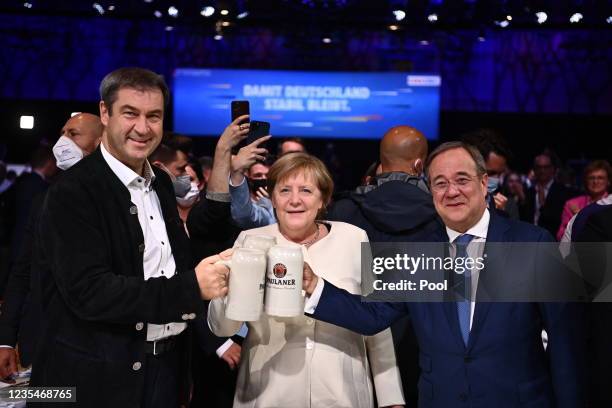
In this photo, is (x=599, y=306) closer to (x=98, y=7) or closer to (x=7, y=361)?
(x=7, y=361)

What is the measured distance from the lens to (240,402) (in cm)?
215

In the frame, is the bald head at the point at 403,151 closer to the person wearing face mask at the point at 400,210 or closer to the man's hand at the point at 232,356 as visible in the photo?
the person wearing face mask at the point at 400,210

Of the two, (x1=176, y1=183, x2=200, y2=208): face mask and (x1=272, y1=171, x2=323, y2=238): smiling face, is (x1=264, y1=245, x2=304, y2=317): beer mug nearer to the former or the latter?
(x1=272, y1=171, x2=323, y2=238): smiling face

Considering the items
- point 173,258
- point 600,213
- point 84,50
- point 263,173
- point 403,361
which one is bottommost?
point 403,361

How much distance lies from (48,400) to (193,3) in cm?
774

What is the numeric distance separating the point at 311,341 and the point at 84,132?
1.35 metres

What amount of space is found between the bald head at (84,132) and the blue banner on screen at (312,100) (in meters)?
7.39

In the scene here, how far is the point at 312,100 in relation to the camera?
10430 mm

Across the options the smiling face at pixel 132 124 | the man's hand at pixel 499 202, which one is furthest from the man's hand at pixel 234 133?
the man's hand at pixel 499 202

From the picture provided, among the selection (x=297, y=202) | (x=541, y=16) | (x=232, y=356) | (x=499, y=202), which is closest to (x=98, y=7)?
(x=541, y=16)

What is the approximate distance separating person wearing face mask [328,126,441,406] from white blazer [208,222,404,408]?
1.78 feet

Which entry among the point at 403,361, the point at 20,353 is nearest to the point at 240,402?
the point at 20,353

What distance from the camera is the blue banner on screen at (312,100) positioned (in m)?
10.3

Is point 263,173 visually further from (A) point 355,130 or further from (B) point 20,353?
(A) point 355,130
